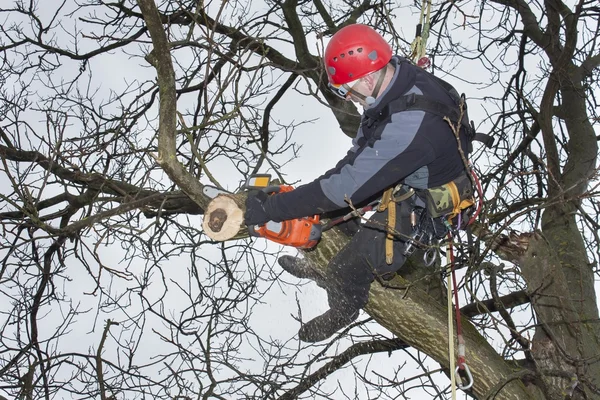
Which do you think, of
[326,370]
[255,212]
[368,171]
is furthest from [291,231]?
[326,370]

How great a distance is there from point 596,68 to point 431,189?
3183 mm

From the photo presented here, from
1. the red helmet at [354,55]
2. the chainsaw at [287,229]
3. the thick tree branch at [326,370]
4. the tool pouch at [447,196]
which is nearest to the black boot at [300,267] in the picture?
the chainsaw at [287,229]

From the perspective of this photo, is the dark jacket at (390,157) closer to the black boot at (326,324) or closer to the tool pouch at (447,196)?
the tool pouch at (447,196)

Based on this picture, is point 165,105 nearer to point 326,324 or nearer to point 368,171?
point 368,171

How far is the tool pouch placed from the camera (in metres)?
2.85

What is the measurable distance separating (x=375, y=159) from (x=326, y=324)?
129 cm

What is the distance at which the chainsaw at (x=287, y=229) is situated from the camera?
2.80m

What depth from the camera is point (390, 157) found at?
8.48 feet

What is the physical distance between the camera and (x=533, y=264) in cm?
350

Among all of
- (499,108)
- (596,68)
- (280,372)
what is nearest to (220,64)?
(499,108)

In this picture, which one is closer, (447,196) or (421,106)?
(421,106)

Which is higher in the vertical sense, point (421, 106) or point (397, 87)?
point (397, 87)

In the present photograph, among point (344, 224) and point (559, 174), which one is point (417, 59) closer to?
point (344, 224)

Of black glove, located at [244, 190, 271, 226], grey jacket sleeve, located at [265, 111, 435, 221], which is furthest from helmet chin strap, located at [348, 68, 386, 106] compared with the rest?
black glove, located at [244, 190, 271, 226]
